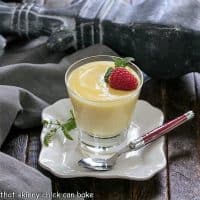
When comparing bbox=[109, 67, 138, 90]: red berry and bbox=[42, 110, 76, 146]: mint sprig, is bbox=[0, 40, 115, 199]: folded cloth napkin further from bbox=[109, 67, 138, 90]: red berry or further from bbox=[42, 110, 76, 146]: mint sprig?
bbox=[109, 67, 138, 90]: red berry

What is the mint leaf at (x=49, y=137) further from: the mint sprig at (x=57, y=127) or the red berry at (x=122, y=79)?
the red berry at (x=122, y=79)

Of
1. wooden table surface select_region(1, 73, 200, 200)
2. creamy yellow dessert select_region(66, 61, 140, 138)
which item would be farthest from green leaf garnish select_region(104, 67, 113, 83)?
wooden table surface select_region(1, 73, 200, 200)

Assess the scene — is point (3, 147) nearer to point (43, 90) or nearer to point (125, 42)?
point (43, 90)

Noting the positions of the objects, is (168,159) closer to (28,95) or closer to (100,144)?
(100,144)

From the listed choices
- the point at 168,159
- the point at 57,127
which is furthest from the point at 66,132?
the point at 168,159

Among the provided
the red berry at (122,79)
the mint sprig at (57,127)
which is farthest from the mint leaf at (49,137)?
the red berry at (122,79)

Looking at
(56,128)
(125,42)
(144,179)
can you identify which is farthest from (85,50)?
(144,179)
